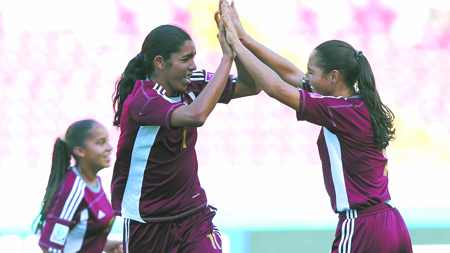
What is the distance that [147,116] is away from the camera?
9.62 feet

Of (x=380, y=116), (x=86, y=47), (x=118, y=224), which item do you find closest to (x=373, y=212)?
(x=380, y=116)

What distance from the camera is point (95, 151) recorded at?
9.79ft

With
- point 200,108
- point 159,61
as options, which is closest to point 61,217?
point 200,108

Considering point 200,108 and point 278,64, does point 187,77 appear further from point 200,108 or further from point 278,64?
point 278,64

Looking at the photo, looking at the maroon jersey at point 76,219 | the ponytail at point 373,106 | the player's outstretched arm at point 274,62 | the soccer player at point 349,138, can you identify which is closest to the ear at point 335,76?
the soccer player at point 349,138

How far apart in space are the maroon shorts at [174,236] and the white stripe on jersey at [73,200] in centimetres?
43

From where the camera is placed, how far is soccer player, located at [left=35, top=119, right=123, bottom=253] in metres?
2.74

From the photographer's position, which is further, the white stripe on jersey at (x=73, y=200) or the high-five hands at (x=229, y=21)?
the high-five hands at (x=229, y=21)

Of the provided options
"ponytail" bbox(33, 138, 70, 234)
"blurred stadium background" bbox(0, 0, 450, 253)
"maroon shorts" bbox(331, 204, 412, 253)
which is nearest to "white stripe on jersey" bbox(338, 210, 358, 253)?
"maroon shorts" bbox(331, 204, 412, 253)

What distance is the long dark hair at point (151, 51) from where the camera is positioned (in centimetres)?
309

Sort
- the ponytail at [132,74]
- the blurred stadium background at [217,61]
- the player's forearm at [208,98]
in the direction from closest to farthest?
the player's forearm at [208,98] → the ponytail at [132,74] → the blurred stadium background at [217,61]

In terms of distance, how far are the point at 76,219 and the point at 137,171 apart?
430mm

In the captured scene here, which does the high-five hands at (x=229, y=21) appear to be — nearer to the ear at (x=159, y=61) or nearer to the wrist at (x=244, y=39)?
the wrist at (x=244, y=39)

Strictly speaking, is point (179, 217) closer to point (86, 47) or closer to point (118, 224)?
point (118, 224)
